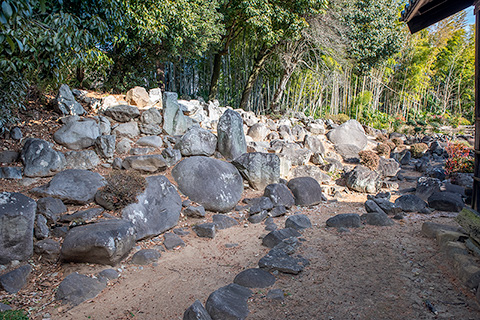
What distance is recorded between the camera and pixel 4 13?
1757mm

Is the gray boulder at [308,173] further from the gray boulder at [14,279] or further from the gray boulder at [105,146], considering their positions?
the gray boulder at [14,279]

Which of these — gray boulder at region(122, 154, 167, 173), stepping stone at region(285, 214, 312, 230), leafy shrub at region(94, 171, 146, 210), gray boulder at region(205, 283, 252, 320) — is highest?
gray boulder at region(122, 154, 167, 173)

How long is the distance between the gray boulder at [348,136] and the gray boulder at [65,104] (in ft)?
26.1

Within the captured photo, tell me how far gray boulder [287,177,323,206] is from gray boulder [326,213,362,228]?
149cm

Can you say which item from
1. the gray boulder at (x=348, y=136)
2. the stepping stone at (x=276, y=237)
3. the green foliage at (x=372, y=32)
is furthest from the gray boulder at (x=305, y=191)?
the green foliage at (x=372, y=32)

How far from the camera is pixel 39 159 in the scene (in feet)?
15.9

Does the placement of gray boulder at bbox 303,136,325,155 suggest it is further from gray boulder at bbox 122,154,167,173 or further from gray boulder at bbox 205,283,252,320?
gray boulder at bbox 205,283,252,320

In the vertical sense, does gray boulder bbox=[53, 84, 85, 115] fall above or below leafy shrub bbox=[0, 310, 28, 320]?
above

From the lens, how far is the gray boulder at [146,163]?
5.69 meters

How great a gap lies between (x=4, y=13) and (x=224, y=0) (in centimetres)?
886

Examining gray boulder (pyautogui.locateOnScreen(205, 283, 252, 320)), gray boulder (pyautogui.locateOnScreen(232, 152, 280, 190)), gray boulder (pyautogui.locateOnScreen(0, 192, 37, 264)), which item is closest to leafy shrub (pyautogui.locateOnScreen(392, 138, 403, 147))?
gray boulder (pyautogui.locateOnScreen(232, 152, 280, 190))

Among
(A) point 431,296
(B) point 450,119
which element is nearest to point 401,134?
(B) point 450,119

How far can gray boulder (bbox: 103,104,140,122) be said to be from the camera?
693 centimetres

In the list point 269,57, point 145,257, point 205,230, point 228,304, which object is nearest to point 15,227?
point 145,257
